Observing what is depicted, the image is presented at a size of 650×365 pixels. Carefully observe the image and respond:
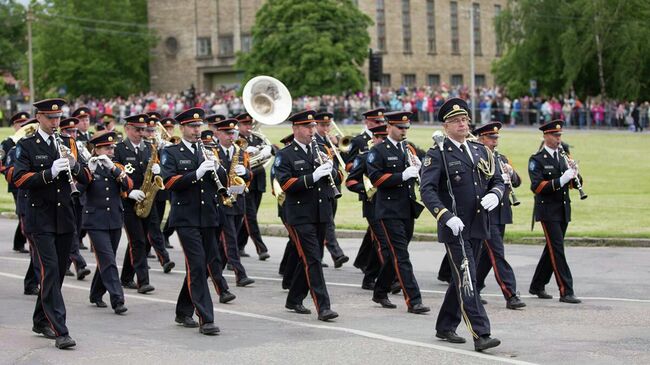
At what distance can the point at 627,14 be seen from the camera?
55.8m

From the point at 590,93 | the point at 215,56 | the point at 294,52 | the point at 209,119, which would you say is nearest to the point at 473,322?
the point at 209,119

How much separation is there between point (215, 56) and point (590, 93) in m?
36.8

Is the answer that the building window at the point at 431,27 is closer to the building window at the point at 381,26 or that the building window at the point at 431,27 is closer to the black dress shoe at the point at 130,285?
the building window at the point at 381,26

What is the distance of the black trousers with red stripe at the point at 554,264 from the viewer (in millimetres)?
13852

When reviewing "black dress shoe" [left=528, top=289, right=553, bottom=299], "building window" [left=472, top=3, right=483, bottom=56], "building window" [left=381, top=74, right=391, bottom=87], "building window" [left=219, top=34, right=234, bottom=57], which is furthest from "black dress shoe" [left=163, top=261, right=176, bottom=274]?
"building window" [left=472, top=3, right=483, bottom=56]

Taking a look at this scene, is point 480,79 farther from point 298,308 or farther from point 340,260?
point 298,308

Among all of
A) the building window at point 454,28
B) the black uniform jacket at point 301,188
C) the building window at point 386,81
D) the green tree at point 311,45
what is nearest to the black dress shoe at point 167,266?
the black uniform jacket at point 301,188

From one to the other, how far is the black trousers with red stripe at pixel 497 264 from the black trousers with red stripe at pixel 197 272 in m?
3.13

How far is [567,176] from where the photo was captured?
14.0m

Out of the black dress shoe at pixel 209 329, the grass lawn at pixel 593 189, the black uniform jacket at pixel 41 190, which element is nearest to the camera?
the black uniform jacket at pixel 41 190

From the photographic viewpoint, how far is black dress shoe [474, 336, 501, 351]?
35.0ft

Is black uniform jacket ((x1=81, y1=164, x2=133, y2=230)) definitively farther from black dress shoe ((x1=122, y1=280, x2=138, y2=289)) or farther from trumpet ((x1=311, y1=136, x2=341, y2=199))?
trumpet ((x1=311, y1=136, x2=341, y2=199))

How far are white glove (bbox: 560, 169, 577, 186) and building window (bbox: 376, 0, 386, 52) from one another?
73.7m

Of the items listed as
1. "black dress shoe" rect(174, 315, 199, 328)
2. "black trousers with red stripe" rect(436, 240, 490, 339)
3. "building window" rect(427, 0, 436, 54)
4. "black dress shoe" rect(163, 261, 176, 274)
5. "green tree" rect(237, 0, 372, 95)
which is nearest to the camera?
"black trousers with red stripe" rect(436, 240, 490, 339)
